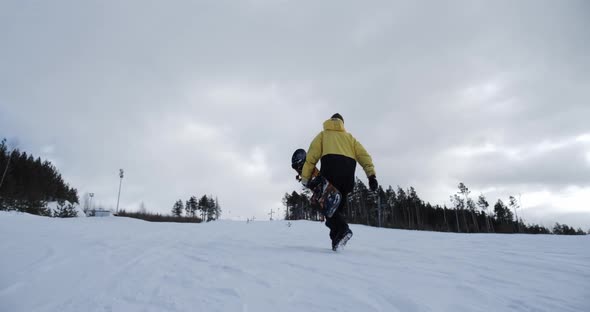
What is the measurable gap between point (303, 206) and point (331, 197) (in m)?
61.6

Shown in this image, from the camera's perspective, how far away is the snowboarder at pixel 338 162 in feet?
12.5

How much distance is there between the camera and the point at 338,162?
3896 millimetres

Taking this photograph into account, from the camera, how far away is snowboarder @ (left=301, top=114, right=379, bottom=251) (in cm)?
380

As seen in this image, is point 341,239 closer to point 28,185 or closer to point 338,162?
point 338,162

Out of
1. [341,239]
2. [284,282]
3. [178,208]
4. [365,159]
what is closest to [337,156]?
[365,159]

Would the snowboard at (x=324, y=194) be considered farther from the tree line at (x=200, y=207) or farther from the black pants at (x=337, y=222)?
the tree line at (x=200, y=207)

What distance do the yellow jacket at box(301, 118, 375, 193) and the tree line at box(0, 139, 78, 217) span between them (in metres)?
33.4

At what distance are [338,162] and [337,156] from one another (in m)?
0.10

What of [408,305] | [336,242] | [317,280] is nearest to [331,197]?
[336,242]

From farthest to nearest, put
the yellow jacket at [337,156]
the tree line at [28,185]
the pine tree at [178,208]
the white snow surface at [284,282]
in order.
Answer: the pine tree at [178,208] < the tree line at [28,185] < the yellow jacket at [337,156] < the white snow surface at [284,282]

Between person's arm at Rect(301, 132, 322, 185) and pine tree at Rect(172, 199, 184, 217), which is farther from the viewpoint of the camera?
pine tree at Rect(172, 199, 184, 217)

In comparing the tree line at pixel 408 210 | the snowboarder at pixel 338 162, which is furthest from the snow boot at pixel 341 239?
the tree line at pixel 408 210

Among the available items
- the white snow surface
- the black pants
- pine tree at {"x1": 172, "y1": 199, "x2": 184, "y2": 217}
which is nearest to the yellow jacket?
the black pants

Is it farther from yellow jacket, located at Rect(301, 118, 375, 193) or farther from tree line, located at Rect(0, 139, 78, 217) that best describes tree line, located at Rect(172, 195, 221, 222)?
yellow jacket, located at Rect(301, 118, 375, 193)
